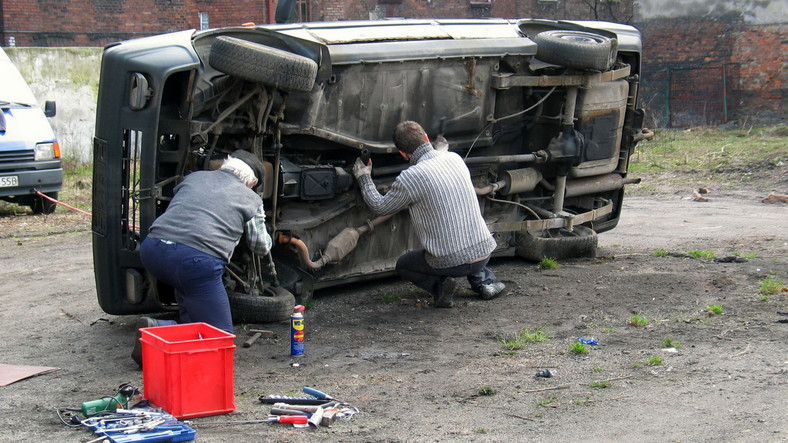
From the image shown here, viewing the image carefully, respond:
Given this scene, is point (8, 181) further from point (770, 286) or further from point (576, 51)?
point (770, 286)

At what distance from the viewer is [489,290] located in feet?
25.1

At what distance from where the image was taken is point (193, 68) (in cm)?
651

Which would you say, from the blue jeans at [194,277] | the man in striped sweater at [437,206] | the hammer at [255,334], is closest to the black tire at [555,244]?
the man in striped sweater at [437,206]

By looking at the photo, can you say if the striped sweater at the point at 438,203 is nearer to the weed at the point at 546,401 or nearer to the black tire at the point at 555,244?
the black tire at the point at 555,244

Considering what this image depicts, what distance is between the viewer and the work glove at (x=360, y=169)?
742 centimetres

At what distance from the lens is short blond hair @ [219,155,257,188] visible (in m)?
6.29

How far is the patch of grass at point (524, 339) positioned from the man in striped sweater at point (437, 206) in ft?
2.99

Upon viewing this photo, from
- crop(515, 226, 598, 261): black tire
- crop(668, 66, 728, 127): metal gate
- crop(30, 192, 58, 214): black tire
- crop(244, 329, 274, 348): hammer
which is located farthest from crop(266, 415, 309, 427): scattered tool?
crop(668, 66, 728, 127): metal gate

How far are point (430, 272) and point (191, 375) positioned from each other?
2.89 m

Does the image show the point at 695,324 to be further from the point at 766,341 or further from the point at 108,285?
the point at 108,285

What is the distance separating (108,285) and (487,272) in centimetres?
304

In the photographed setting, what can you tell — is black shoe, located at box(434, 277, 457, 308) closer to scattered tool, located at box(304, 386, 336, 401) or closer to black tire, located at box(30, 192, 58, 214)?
scattered tool, located at box(304, 386, 336, 401)

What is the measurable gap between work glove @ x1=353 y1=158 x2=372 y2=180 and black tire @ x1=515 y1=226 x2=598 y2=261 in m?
2.20

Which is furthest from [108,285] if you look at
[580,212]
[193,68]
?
[580,212]
